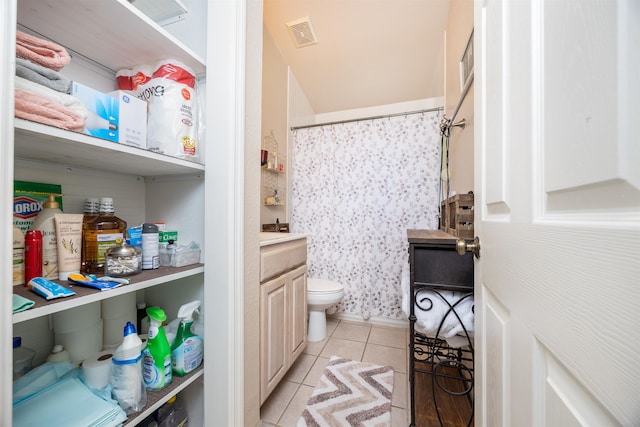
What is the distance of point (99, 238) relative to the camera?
0.74 m

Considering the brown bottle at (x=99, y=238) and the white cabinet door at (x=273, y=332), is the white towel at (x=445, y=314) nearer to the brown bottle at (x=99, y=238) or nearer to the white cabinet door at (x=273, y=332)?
the white cabinet door at (x=273, y=332)

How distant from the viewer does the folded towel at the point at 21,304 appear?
45cm

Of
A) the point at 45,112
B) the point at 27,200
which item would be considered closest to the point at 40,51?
the point at 45,112

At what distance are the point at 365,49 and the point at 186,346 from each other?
2.38 meters

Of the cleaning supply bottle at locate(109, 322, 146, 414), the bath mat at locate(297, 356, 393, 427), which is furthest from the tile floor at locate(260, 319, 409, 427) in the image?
the cleaning supply bottle at locate(109, 322, 146, 414)

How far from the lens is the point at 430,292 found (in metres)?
1.13

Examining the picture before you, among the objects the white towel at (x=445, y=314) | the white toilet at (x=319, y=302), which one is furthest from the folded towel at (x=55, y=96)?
the white toilet at (x=319, y=302)

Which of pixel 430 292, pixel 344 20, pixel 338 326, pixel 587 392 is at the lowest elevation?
pixel 338 326

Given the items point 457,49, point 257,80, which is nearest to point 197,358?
point 257,80

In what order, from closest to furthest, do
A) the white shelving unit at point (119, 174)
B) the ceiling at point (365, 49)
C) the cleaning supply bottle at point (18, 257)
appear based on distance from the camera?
the white shelving unit at point (119, 174) → the cleaning supply bottle at point (18, 257) → the ceiling at point (365, 49)

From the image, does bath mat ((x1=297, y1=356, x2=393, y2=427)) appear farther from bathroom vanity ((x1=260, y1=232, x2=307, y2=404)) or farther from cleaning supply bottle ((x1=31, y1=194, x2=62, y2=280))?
cleaning supply bottle ((x1=31, y1=194, x2=62, y2=280))

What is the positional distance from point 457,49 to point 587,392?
171cm

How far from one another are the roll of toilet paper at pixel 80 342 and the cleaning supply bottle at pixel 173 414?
1.02 ft

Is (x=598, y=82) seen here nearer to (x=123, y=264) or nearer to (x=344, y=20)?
(x=123, y=264)
